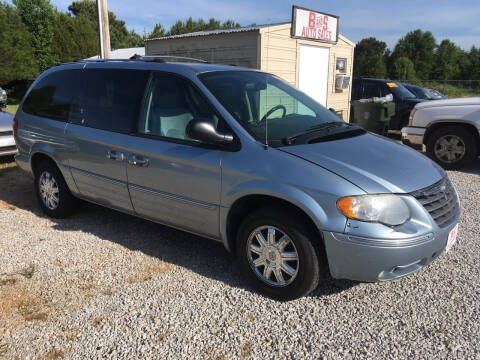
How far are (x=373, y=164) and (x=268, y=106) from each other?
1082 millimetres

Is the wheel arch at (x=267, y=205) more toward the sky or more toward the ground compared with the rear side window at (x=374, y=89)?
more toward the ground

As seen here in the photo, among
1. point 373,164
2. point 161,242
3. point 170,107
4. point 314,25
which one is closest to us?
point 373,164

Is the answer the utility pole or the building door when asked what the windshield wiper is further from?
the building door

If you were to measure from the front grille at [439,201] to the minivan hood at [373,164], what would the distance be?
0.15 feet

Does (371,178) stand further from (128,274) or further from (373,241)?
(128,274)

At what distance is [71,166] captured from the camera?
4.41 m

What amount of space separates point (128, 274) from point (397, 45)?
66.3m

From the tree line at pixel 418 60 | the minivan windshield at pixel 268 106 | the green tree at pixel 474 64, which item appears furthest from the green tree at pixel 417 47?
the minivan windshield at pixel 268 106

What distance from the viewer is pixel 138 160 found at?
3.68 metres

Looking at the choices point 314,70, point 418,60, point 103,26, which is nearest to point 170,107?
point 103,26

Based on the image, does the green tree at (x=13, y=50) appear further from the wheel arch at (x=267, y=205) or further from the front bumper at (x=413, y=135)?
the wheel arch at (x=267, y=205)

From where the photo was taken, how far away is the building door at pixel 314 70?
417 inches

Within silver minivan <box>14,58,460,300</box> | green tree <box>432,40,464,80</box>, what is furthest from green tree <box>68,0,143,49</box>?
silver minivan <box>14,58,460,300</box>

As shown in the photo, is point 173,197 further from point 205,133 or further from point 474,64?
point 474,64
